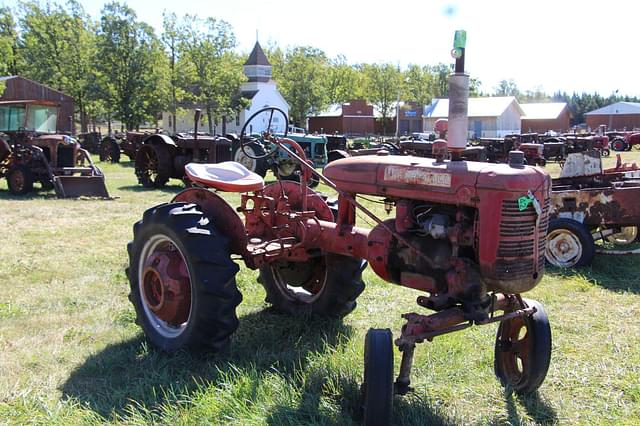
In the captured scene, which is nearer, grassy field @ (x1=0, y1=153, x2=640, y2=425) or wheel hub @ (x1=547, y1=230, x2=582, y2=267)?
grassy field @ (x1=0, y1=153, x2=640, y2=425)

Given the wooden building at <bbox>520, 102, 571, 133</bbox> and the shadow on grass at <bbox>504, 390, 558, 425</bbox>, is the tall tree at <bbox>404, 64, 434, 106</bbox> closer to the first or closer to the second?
the wooden building at <bbox>520, 102, 571, 133</bbox>

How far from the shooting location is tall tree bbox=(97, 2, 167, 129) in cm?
2980

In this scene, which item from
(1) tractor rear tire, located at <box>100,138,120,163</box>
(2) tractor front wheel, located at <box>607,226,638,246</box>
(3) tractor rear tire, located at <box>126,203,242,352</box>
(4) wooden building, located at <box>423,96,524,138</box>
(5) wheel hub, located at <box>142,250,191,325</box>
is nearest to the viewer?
(3) tractor rear tire, located at <box>126,203,242,352</box>

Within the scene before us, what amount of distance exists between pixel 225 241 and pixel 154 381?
36.3 inches

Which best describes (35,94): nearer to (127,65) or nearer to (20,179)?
(127,65)

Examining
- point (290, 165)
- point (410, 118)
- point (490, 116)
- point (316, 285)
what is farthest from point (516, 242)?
point (410, 118)

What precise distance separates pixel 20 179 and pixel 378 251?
34.6 ft

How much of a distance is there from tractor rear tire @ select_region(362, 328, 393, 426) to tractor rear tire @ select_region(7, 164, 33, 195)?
35.5 ft

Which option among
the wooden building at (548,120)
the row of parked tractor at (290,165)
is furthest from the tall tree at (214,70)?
the wooden building at (548,120)

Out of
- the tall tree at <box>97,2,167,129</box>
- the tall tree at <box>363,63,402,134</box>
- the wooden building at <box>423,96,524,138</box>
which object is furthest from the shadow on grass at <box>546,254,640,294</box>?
the tall tree at <box>363,63,402,134</box>

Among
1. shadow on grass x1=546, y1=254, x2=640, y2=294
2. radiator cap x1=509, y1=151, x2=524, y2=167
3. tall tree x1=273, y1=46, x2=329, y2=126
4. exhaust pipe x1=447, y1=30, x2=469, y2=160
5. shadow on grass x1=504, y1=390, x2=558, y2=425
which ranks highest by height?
tall tree x1=273, y1=46, x2=329, y2=126

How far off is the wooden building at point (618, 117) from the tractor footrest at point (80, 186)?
57.8 meters

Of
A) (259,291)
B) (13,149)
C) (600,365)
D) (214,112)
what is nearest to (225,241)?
(259,291)

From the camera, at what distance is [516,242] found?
302cm
